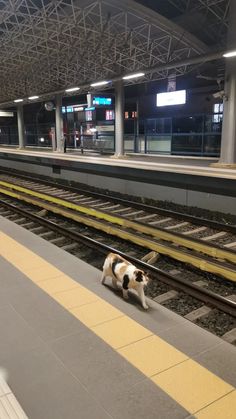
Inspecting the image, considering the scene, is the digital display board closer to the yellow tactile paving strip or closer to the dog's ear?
the yellow tactile paving strip

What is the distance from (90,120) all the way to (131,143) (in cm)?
415

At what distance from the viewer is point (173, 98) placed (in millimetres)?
19781

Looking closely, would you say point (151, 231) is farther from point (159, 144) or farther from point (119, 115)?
point (159, 144)

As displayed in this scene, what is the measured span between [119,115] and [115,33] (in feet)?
12.0

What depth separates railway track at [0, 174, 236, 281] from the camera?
5852 mm

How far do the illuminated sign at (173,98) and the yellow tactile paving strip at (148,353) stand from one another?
1646 centimetres

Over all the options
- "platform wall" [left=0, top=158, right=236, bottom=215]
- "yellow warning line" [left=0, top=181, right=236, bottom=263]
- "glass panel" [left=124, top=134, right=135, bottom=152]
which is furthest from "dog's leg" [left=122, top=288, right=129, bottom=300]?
"glass panel" [left=124, top=134, right=135, bottom=152]

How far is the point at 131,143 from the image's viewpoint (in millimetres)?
23859

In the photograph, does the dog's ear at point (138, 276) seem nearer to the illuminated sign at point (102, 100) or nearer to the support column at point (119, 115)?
the support column at point (119, 115)

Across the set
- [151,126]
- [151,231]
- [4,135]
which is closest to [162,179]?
[151,231]

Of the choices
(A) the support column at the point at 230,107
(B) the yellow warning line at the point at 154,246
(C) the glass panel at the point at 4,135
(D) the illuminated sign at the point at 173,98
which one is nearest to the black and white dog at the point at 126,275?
(B) the yellow warning line at the point at 154,246

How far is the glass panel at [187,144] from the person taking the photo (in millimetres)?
18562

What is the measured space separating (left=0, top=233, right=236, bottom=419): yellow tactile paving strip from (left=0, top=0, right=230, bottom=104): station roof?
983 cm

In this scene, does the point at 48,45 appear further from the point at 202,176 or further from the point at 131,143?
the point at 202,176
